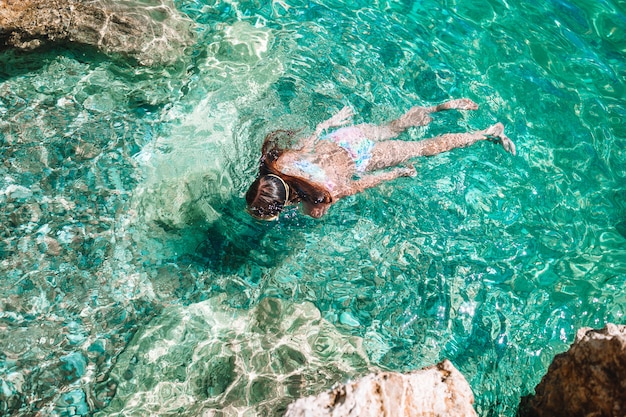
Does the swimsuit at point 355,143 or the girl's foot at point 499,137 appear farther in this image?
the girl's foot at point 499,137

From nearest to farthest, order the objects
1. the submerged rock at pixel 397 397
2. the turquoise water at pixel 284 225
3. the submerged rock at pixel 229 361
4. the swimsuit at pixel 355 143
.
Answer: the submerged rock at pixel 397 397 → the submerged rock at pixel 229 361 → the turquoise water at pixel 284 225 → the swimsuit at pixel 355 143

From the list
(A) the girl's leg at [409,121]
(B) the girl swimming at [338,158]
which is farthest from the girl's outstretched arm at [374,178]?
(A) the girl's leg at [409,121]

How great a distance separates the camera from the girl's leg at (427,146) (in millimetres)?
5656

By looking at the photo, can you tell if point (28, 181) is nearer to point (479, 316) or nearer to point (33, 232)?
point (33, 232)

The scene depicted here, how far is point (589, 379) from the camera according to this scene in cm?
320

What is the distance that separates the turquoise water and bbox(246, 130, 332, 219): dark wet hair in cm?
39

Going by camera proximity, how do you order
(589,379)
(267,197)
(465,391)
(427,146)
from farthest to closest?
(427,146)
(267,197)
(465,391)
(589,379)

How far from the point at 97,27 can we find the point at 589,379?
621 centimetres

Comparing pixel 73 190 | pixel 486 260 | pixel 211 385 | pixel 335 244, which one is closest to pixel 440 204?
pixel 486 260

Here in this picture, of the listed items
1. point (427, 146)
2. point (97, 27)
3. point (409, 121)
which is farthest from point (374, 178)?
point (97, 27)

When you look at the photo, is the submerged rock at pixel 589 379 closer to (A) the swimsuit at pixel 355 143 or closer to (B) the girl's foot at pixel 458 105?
(A) the swimsuit at pixel 355 143

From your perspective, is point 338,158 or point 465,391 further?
point 338,158

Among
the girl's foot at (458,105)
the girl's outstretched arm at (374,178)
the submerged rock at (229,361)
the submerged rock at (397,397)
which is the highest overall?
the girl's foot at (458,105)

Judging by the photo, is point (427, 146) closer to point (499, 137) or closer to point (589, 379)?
point (499, 137)
